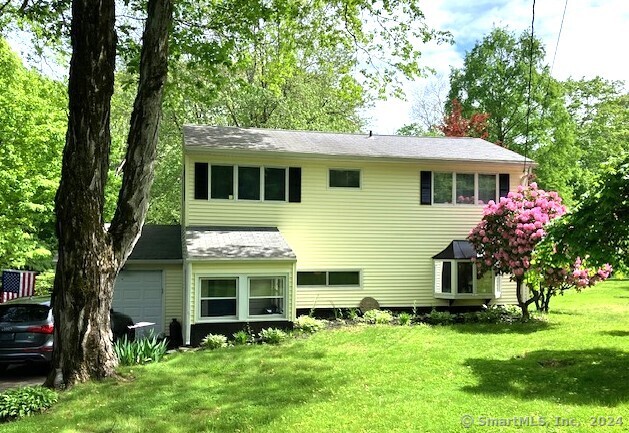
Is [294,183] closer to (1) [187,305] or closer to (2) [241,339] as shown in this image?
(1) [187,305]

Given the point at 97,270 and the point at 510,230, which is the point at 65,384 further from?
the point at 510,230

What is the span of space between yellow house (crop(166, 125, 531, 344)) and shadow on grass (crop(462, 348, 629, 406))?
616 cm

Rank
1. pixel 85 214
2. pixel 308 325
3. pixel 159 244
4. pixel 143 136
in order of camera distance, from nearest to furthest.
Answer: pixel 85 214 < pixel 143 136 < pixel 308 325 < pixel 159 244

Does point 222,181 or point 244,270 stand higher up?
point 222,181

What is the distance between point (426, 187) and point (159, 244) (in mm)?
8900

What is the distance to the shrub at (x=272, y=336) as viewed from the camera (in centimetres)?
1265

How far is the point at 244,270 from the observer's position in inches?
546

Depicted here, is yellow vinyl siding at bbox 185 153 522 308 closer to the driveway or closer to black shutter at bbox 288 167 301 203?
black shutter at bbox 288 167 301 203

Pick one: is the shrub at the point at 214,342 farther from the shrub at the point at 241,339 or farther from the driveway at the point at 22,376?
the driveway at the point at 22,376

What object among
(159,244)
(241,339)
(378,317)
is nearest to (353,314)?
(378,317)

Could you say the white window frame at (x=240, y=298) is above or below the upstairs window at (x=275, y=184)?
below

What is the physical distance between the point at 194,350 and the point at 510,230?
909 centimetres

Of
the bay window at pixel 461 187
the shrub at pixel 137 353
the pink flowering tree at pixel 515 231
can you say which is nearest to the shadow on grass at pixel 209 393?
the shrub at pixel 137 353

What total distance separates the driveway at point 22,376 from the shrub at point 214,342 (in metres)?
3.47
